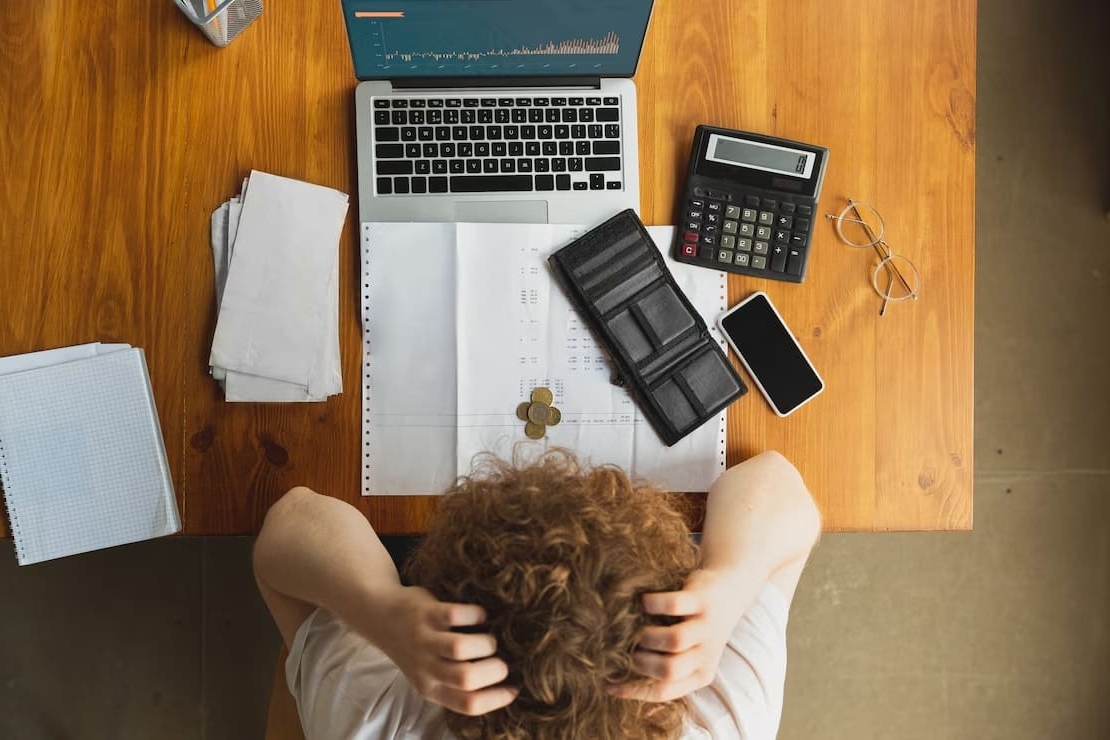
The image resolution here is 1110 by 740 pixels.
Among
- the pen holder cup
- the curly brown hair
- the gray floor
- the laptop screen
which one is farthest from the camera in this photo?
the gray floor

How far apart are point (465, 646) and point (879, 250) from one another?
2.14 ft

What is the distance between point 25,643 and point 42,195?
94cm

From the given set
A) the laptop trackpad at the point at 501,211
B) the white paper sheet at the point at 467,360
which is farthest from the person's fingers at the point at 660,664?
the laptop trackpad at the point at 501,211

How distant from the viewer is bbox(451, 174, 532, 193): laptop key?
2.85ft

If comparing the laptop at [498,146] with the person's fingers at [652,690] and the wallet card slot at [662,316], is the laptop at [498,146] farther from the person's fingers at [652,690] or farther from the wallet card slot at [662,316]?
the person's fingers at [652,690]

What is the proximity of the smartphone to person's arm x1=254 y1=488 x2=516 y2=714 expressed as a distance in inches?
17.6

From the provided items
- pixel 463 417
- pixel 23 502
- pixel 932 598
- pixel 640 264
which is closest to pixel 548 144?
pixel 640 264

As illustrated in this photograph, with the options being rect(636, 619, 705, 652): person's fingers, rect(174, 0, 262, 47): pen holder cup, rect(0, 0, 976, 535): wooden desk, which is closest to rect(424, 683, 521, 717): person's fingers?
rect(636, 619, 705, 652): person's fingers

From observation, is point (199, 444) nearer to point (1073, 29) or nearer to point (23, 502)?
point (23, 502)

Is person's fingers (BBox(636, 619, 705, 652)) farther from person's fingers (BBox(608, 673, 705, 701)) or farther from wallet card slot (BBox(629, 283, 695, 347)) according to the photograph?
wallet card slot (BBox(629, 283, 695, 347))

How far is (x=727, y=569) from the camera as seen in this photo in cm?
77

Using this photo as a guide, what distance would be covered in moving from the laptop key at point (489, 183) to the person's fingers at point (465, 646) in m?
0.49

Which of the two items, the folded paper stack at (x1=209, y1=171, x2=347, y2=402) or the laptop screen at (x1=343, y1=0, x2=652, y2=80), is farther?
the folded paper stack at (x1=209, y1=171, x2=347, y2=402)

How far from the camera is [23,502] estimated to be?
83 centimetres
